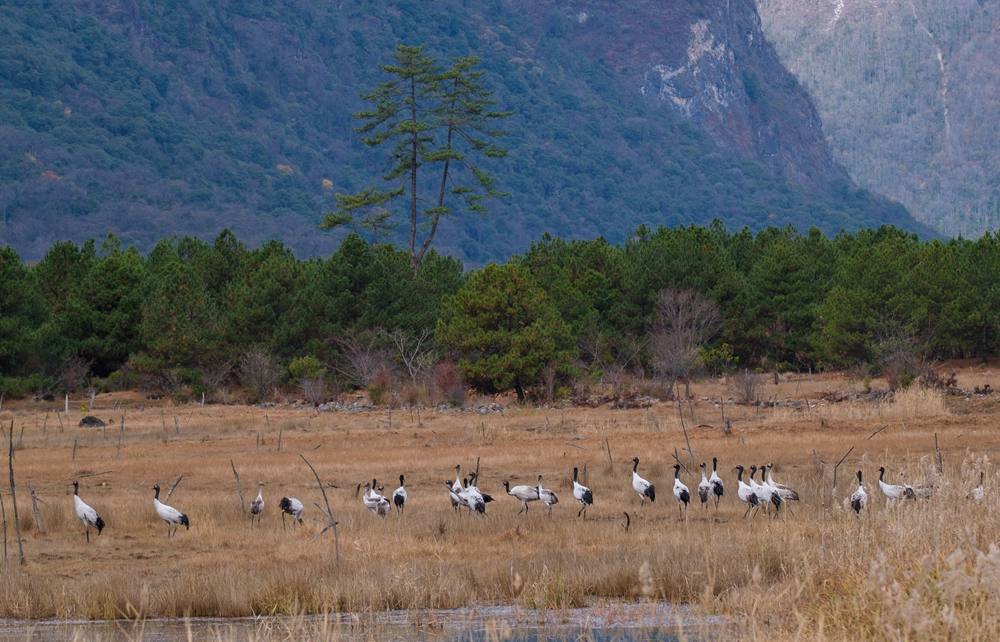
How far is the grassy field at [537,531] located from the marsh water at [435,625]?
287mm

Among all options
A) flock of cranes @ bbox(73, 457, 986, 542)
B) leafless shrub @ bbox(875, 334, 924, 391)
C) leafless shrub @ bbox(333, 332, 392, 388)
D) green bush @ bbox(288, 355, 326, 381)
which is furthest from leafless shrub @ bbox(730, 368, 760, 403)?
flock of cranes @ bbox(73, 457, 986, 542)

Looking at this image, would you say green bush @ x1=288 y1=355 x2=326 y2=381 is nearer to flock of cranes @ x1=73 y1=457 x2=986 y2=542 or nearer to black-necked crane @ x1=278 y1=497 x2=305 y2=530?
flock of cranes @ x1=73 y1=457 x2=986 y2=542

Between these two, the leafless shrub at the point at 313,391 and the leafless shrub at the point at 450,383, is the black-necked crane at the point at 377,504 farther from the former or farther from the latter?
the leafless shrub at the point at 313,391

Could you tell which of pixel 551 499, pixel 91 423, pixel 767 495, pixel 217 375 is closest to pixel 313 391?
pixel 217 375

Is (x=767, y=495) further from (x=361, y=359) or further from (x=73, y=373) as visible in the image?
(x=73, y=373)

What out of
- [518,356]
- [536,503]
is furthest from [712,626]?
[518,356]

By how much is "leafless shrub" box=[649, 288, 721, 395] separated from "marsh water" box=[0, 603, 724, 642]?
135 ft

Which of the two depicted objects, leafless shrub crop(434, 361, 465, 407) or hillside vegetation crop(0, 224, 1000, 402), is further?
hillside vegetation crop(0, 224, 1000, 402)

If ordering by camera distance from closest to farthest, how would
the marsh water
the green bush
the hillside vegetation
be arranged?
the marsh water → the hillside vegetation → the green bush

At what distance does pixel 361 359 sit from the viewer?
60938 mm

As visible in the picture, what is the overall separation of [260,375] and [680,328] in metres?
18.2

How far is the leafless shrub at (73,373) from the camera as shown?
205 feet

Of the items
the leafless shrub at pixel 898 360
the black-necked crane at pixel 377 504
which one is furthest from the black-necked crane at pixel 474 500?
the leafless shrub at pixel 898 360

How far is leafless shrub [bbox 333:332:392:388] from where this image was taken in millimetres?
60594
